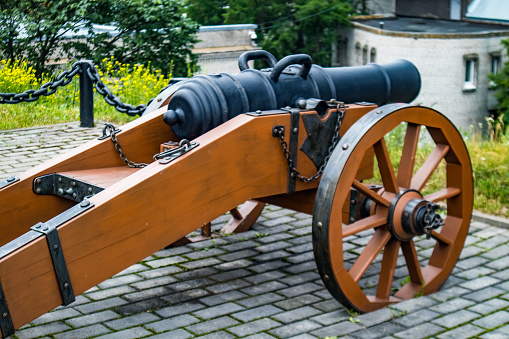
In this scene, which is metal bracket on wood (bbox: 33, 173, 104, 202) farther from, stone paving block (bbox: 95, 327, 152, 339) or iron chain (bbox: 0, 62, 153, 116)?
iron chain (bbox: 0, 62, 153, 116)

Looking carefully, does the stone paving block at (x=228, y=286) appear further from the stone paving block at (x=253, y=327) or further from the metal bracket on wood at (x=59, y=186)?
the metal bracket on wood at (x=59, y=186)

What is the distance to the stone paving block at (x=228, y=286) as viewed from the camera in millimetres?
4605

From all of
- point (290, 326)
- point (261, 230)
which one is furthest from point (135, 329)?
point (261, 230)

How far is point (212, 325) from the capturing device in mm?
4078

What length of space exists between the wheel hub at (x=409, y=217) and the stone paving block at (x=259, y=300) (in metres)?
0.77

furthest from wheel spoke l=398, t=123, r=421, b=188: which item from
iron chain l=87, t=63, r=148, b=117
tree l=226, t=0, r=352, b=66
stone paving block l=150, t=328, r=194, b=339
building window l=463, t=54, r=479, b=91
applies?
tree l=226, t=0, r=352, b=66

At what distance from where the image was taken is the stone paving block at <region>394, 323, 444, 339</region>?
394 centimetres

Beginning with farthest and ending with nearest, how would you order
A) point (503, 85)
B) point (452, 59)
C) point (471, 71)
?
point (471, 71)
point (452, 59)
point (503, 85)

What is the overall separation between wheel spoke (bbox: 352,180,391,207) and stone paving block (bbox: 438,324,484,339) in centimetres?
73

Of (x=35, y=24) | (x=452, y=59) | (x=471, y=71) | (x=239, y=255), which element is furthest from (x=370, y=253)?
(x=471, y=71)

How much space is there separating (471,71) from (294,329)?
130 feet

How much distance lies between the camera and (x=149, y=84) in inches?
406

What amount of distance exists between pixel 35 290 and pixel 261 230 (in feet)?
8.67

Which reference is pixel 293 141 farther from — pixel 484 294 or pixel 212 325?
pixel 484 294
